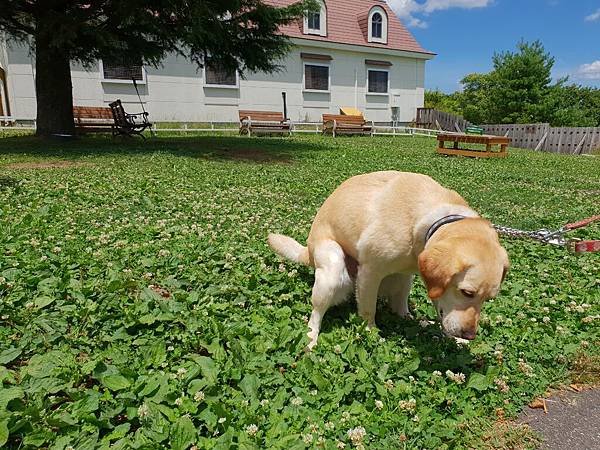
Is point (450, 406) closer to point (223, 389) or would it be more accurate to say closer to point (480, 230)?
point (480, 230)

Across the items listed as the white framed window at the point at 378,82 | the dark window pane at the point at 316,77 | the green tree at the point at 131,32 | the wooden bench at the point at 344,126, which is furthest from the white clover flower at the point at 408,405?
the white framed window at the point at 378,82

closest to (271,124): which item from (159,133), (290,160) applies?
(159,133)

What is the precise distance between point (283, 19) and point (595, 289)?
14417 millimetres

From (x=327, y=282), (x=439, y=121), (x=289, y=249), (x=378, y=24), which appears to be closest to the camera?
(x=327, y=282)

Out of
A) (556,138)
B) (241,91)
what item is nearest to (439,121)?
(556,138)

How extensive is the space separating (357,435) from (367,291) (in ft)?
3.63

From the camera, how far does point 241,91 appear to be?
29.2 m

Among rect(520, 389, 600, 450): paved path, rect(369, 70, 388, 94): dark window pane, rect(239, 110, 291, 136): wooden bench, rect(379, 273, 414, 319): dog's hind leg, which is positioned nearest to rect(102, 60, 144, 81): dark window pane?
rect(239, 110, 291, 136): wooden bench

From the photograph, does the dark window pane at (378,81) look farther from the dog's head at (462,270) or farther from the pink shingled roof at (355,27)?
the dog's head at (462,270)

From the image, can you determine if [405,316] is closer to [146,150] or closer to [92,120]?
[146,150]

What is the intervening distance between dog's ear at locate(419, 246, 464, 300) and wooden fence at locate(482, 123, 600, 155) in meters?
26.1

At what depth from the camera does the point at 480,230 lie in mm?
2568

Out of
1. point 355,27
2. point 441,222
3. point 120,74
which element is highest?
point 355,27

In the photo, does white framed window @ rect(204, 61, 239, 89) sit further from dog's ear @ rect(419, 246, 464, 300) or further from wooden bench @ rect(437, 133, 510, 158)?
dog's ear @ rect(419, 246, 464, 300)
